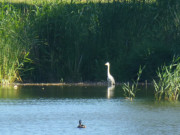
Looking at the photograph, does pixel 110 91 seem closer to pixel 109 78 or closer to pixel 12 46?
pixel 109 78

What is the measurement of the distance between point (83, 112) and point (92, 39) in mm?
6670

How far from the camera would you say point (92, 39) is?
1811 centimetres

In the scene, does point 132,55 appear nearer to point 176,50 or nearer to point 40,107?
point 176,50

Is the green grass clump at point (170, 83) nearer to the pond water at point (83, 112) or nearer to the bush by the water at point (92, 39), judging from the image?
the pond water at point (83, 112)

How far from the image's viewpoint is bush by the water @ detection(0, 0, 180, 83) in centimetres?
1738

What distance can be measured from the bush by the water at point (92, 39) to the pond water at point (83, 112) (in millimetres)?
1973

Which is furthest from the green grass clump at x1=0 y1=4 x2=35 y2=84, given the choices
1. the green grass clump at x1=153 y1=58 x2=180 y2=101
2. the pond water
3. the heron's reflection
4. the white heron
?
the green grass clump at x1=153 y1=58 x2=180 y2=101

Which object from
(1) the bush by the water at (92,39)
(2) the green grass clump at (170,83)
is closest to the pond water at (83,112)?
(2) the green grass clump at (170,83)

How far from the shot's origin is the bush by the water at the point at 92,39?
57.0 ft

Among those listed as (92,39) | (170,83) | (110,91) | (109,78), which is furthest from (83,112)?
(92,39)

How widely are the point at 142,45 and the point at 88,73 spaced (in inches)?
75.5

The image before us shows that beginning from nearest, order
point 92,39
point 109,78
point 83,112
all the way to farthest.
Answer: point 83,112
point 109,78
point 92,39

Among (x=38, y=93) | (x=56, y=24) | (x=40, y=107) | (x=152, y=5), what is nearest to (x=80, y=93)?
(x=38, y=93)

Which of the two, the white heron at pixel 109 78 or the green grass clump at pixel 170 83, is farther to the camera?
the white heron at pixel 109 78
